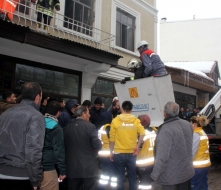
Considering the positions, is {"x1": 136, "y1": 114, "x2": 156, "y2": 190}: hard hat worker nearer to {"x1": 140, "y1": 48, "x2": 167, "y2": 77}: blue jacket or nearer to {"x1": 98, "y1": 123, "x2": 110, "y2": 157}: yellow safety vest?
{"x1": 98, "y1": 123, "x2": 110, "y2": 157}: yellow safety vest

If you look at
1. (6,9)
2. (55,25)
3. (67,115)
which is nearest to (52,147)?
(67,115)

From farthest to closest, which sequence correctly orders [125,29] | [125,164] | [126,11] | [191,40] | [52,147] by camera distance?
1. [191,40]
2. [125,29]
3. [126,11]
4. [125,164]
5. [52,147]

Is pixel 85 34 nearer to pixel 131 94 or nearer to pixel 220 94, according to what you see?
pixel 131 94

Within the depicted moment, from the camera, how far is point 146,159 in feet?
15.3

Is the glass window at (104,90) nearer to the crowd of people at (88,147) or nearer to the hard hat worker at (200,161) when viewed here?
the crowd of people at (88,147)

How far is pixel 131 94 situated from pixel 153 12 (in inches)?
305

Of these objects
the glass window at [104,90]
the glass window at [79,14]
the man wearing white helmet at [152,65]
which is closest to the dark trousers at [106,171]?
the man wearing white helmet at [152,65]

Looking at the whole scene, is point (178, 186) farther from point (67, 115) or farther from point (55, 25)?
point (55, 25)

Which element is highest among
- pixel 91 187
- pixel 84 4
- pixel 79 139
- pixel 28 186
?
pixel 84 4

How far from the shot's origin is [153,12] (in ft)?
39.0

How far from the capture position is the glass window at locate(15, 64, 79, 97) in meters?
7.24

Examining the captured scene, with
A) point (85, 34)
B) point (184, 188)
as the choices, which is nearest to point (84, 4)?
point (85, 34)

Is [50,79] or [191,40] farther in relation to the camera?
[191,40]

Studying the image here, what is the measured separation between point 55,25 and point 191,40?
78.4 ft
